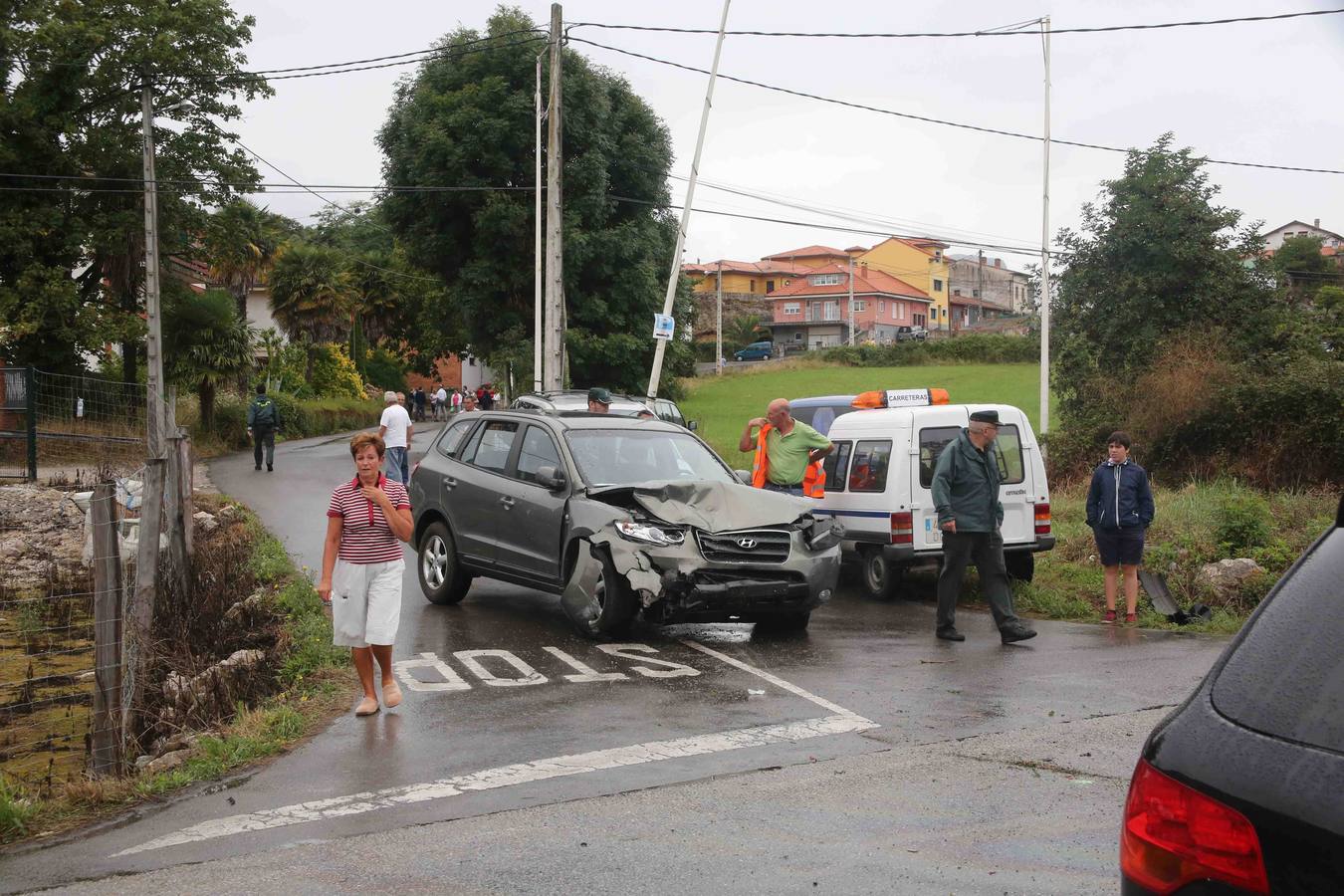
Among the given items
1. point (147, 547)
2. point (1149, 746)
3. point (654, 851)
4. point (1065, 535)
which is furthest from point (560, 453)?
point (1149, 746)

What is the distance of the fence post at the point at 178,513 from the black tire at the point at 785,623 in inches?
201

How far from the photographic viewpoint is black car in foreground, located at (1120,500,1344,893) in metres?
2.35

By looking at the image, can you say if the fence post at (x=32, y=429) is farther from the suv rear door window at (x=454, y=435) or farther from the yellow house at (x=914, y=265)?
the yellow house at (x=914, y=265)

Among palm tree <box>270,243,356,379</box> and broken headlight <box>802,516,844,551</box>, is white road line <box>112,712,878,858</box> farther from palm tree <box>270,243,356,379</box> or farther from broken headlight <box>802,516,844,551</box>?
palm tree <box>270,243,356,379</box>

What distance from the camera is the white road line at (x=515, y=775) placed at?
19.2ft

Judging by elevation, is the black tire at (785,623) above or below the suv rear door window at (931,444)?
below

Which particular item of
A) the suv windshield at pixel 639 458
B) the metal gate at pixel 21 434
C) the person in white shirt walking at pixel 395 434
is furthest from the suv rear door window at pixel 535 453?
the metal gate at pixel 21 434

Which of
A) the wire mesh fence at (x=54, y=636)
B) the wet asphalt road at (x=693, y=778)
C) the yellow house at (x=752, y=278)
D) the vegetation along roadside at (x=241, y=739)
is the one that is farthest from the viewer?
the yellow house at (x=752, y=278)

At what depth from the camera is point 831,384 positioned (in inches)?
2456

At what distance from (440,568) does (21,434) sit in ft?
43.7

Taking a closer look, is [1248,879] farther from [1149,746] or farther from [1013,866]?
[1013,866]

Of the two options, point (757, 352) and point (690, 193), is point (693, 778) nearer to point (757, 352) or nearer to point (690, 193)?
point (690, 193)

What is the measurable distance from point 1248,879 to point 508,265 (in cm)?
3924

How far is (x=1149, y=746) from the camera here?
273 centimetres
